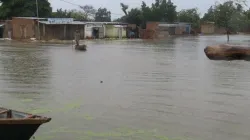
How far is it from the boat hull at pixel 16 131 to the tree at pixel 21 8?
56.1 metres

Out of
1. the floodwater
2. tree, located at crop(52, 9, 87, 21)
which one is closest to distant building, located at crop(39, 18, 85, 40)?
tree, located at crop(52, 9, 87, 21)

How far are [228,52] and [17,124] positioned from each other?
17.1 m

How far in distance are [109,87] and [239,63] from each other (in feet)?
34.3

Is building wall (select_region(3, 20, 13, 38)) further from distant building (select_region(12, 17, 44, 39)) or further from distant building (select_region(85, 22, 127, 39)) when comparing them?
distant building (select_region(85, 22, 127, 39))

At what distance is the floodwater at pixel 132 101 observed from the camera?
25.9 feet

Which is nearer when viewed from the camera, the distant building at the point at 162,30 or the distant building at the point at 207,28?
the distant building at the point at 162,30

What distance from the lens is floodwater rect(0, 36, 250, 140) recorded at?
25.9 ft

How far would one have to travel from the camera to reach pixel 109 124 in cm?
841

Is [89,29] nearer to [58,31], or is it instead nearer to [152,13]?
[58,31]

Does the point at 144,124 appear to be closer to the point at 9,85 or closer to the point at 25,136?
the point at 25,136

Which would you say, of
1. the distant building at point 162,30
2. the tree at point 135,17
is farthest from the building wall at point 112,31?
the tree at point 135,17

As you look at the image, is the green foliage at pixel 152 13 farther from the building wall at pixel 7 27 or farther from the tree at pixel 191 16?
the building wall at pixel 7 27

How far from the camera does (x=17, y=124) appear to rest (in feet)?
19.0

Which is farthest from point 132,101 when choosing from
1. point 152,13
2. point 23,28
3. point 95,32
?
point 152,13
